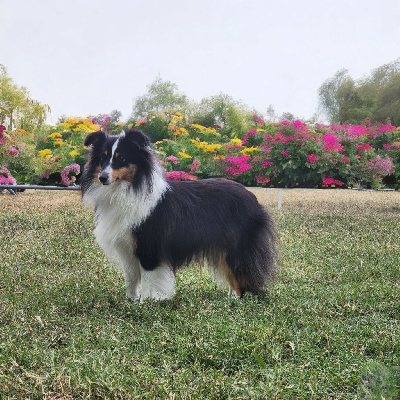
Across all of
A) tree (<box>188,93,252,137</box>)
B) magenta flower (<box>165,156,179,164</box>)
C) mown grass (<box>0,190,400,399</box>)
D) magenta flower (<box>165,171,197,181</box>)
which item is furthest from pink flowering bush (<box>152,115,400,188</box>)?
mown grass (<box>0,190,400,399</box>)

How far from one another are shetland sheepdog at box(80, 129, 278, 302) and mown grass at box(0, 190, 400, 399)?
0.68 ft

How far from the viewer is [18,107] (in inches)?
690

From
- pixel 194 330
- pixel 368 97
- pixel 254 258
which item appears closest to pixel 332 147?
pixel 254 258

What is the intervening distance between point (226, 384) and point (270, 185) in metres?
8.21

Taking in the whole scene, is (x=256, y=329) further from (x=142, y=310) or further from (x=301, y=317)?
(x=142, y=310)

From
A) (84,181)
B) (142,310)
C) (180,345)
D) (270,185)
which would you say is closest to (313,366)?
(180,345)

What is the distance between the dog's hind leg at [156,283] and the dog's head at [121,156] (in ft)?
2.27

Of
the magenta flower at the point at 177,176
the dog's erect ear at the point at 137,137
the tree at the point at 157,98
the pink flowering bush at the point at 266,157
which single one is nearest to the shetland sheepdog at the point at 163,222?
the dog's erect ear at the point at 137,137

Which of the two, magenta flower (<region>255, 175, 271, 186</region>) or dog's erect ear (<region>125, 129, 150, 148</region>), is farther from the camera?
magenta flower (<region>255, 175, 271, 186</region>)

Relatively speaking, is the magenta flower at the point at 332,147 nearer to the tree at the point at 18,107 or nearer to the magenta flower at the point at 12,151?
the magenta flower at the point at 12,151

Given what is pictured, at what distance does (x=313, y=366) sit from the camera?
238cm

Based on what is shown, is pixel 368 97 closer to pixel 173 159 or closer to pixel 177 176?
pixel 173 159

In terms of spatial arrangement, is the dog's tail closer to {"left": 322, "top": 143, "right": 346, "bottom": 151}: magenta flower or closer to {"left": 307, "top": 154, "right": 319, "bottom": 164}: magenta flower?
{"left": 307, "top": 154, "right": 319, "bottom": 164}: magenta flower

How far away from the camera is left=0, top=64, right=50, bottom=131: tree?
17.0 meters
